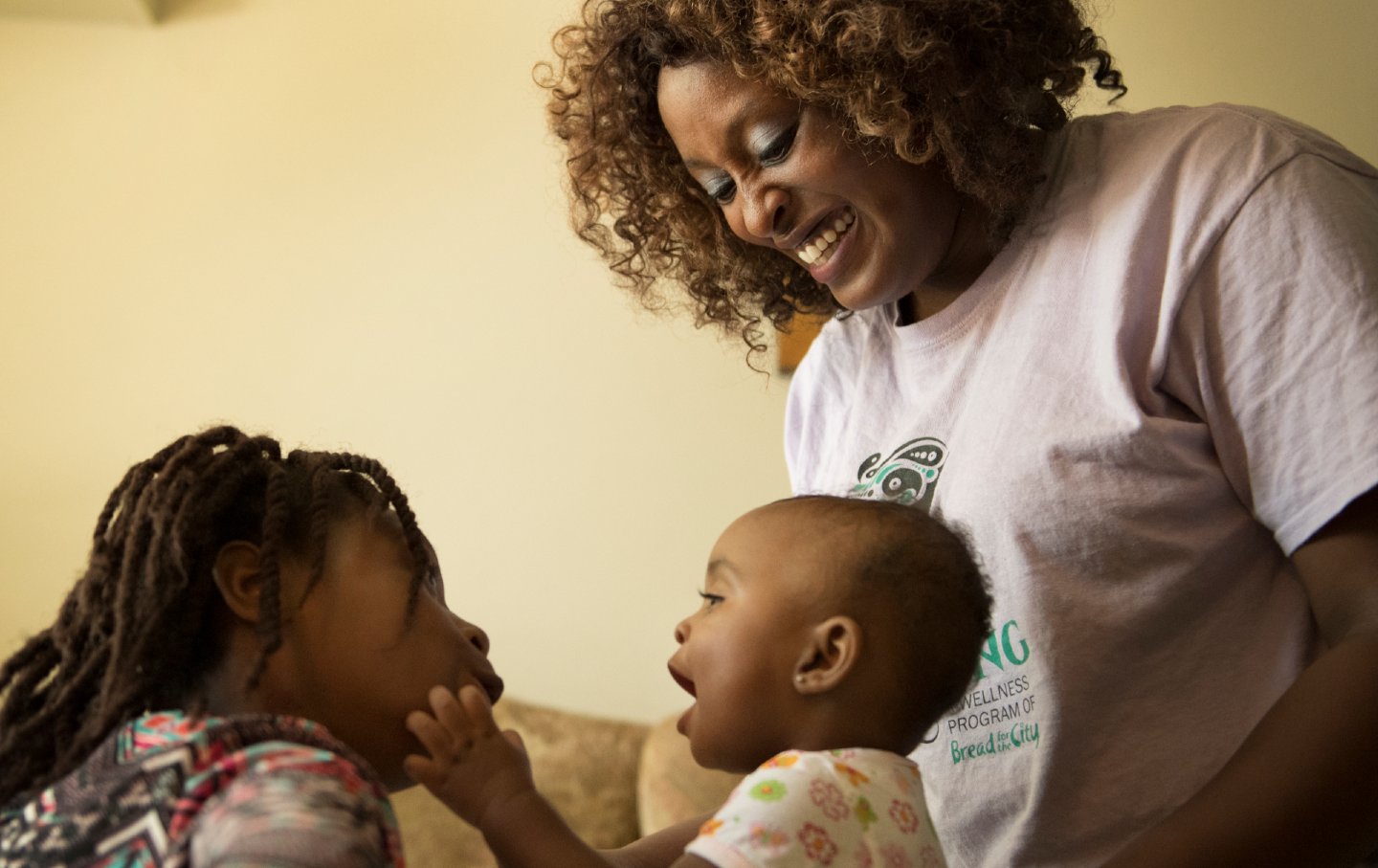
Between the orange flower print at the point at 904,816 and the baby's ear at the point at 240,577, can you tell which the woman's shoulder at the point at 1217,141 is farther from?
the baby's ear at the point at 240,577

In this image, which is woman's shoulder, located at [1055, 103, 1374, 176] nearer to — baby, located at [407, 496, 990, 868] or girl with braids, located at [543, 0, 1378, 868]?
girl with braids, located at [543, 0, 1378, 868]

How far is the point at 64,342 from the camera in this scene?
2543mm

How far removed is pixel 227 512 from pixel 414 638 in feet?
0.60

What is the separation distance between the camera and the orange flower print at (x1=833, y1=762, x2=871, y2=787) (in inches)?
39.3

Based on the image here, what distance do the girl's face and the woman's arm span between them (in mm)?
576

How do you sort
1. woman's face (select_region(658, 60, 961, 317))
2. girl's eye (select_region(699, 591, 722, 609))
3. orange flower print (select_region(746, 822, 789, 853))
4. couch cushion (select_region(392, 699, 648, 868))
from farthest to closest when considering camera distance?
couch cushion (select_region(392, 699, 648, 868))
woman's face (select_region(658, 60, 961, 317))
girl's eye (select_region(699, 591, 722, 609))
orange flower print (select_region(746, 822, 789, 853))

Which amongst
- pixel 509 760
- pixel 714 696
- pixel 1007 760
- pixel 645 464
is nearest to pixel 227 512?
pixel 509 760

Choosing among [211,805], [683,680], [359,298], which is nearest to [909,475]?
[683,680]

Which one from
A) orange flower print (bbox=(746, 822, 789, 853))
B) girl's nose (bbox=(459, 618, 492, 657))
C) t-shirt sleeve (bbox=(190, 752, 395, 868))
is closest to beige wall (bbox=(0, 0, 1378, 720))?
girl's nose (bbox=(459, 618, 492, 657))

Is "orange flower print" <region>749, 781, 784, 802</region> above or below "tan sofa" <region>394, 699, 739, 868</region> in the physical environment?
above

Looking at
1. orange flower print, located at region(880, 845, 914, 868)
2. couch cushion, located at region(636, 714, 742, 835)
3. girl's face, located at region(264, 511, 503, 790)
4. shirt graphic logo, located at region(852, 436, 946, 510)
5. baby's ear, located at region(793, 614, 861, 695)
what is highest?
girl's face, located at region(264, 511, 503, 790)

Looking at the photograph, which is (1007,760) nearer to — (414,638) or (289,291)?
(414,638)

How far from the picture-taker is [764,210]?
4.47 feet

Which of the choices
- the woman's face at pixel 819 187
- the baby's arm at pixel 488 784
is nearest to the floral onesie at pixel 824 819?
the baby's arm at pixel 488 784
